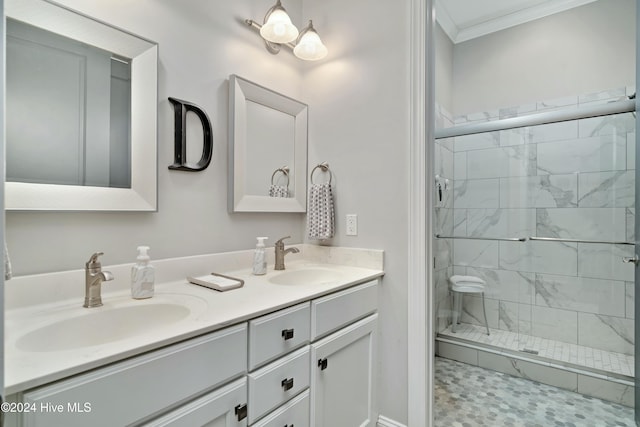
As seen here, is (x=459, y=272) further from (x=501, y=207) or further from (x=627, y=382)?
(x=627, y=382)

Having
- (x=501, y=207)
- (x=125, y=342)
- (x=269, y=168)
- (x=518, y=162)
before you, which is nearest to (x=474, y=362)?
(x=501, y=207)

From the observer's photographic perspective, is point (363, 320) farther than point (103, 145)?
Yes

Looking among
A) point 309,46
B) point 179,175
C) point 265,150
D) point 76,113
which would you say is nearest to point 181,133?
point 179,175

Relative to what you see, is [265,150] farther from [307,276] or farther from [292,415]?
[292,415]

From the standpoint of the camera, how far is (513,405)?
1903mm

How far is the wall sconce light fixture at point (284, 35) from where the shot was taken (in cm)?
160

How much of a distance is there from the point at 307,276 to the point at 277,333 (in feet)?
2.11

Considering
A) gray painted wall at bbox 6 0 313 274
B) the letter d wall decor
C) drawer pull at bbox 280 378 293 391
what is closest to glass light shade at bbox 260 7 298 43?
gray painted wall at bbox 6 0 313 274

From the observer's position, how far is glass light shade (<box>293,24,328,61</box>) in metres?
1.75

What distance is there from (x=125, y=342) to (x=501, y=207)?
2.84 metres

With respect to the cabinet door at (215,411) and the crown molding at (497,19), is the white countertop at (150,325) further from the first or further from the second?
the crown molding at (497,19)

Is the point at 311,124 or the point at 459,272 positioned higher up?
the point at 311,124

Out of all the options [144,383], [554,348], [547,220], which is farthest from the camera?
[547,220]

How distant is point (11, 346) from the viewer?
0.73 metres
